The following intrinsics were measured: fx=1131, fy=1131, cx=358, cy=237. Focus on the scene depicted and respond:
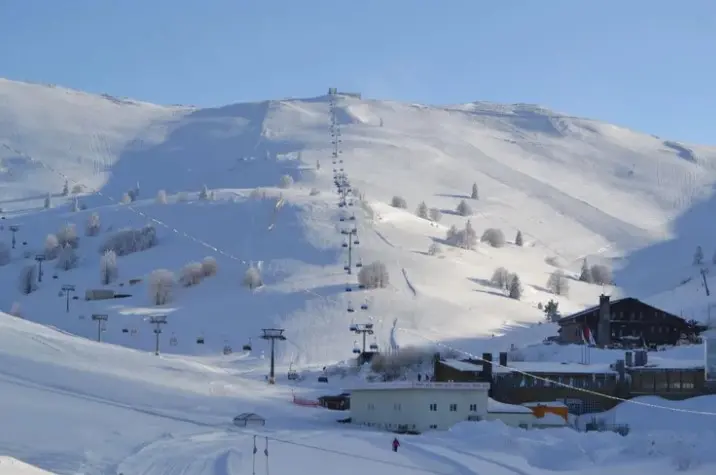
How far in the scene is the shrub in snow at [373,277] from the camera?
82.0 m

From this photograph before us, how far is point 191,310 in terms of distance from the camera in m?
79.2

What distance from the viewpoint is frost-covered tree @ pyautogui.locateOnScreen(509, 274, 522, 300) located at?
291 ft

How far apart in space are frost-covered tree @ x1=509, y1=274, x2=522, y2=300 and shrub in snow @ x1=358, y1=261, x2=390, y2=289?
11.3 meters

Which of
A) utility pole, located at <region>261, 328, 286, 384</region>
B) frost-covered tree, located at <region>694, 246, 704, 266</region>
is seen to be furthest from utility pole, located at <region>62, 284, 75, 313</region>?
frost-covered tree, located at <region>694, 246, 704, 266</region>


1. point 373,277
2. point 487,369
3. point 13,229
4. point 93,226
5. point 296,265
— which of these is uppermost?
point 93,226

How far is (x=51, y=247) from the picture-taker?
99.7 metres

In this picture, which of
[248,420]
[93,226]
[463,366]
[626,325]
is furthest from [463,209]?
[248,420]

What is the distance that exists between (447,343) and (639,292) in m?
40.3

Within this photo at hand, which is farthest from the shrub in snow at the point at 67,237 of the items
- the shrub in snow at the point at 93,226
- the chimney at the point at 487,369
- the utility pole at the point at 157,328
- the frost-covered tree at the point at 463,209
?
the chimney at the point at 487,369

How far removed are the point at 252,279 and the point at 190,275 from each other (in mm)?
5499

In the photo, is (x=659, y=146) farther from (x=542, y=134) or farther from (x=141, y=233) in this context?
(x=141, y=233)

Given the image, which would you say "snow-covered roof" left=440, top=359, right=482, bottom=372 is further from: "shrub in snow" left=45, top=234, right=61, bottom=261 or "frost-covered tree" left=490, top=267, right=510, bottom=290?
"shrub in snow" left=45, top=234, right=61, bottom=261

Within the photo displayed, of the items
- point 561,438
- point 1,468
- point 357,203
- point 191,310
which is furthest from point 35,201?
point 1,468

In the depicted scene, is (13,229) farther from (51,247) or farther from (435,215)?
(435,215)
